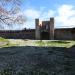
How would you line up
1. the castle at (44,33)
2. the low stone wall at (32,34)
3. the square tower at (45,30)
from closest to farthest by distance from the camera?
the low stone wall at (32,34) → the castle at (44,33) → the square tower at (45,30)

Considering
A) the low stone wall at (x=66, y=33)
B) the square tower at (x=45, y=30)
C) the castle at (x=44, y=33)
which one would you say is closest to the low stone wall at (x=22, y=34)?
the castle at (x=44, y=33)

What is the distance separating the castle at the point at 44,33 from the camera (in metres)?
41.4

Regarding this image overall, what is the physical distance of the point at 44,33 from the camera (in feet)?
147

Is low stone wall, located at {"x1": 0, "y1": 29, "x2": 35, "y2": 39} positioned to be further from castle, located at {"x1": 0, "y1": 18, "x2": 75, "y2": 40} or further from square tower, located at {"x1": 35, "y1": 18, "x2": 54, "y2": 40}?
square tower, located at {"x1": 35, "y1": 18, "x2": 54, "y2": 40}

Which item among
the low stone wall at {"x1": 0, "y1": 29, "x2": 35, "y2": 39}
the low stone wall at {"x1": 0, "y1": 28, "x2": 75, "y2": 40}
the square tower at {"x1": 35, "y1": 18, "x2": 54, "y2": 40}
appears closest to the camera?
the low stone wall at {"x1": 0, "y1": 28, "x2": 75, "y2": 40}

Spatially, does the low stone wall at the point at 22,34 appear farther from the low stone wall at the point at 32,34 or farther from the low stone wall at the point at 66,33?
the low stone wall at the point at 66,33

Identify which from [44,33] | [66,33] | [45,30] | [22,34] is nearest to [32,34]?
[22,34]

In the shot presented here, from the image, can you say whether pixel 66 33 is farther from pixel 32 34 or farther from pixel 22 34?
pixel 22 34

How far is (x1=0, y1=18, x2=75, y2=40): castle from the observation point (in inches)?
1631

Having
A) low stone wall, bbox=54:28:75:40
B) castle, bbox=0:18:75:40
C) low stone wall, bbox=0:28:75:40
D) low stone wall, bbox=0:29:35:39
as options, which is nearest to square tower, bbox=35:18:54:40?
castle, bbox=0:18:75:40

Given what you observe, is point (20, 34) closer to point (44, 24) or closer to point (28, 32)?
point (28, 32)

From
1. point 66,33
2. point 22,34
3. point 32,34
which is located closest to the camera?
point 66,33

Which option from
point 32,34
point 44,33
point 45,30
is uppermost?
point 45,30

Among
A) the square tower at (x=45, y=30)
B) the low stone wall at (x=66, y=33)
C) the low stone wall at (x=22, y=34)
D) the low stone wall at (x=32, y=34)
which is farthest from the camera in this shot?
the low stone wall at (x=22, y=34)
